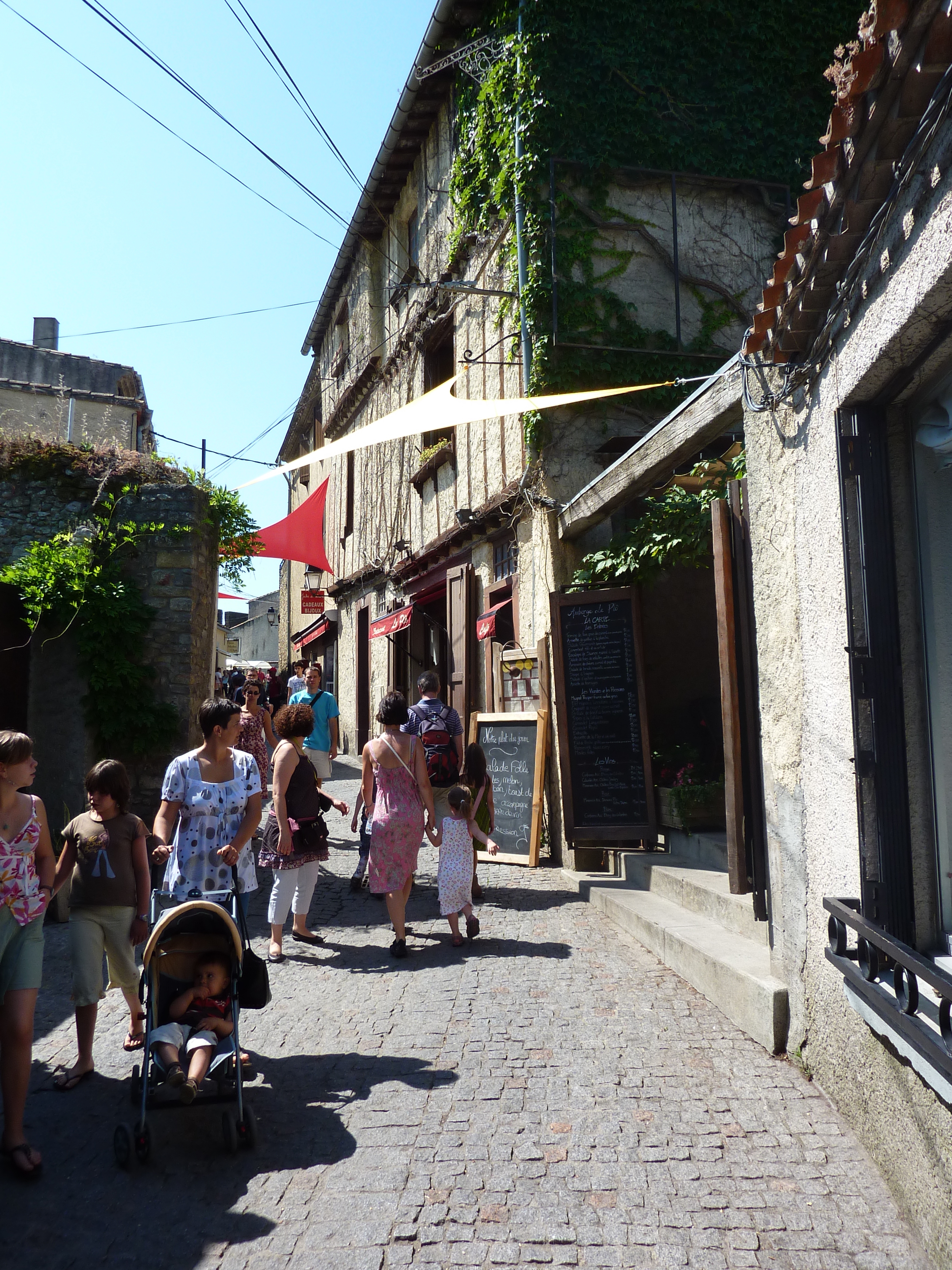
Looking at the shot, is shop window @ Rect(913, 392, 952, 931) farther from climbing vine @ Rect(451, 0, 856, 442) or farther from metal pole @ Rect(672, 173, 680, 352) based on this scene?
metal pole @ Rect(672, 173, 680, 352)

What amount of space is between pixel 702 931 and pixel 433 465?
305 inches

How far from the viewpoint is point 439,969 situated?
510 cm

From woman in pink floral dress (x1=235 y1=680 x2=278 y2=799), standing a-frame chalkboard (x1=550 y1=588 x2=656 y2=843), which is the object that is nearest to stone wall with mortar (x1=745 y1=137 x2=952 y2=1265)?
standing a-frame chalkboard (x1=550 y1=588 x2=656 y2=843)

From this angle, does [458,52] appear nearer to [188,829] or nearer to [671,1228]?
[188,829]

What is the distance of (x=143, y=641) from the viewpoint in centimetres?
752

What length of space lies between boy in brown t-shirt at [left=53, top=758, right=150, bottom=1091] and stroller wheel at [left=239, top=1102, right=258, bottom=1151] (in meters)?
0.87

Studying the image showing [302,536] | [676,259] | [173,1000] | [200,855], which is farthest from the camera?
[302,536]

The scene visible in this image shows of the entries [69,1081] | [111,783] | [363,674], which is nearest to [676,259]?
[111,783]

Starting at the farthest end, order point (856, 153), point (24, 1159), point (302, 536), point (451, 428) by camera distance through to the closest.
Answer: point (302, 536), point (451, 428), point (24, 1159), point (856, 153)

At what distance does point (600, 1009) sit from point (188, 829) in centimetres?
206

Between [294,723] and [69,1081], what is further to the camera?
[294,723]

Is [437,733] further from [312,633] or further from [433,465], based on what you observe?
[312,633]

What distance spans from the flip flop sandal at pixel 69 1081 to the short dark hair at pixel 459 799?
2561 mm

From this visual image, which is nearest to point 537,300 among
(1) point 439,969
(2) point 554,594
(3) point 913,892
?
(2) point 554,594
